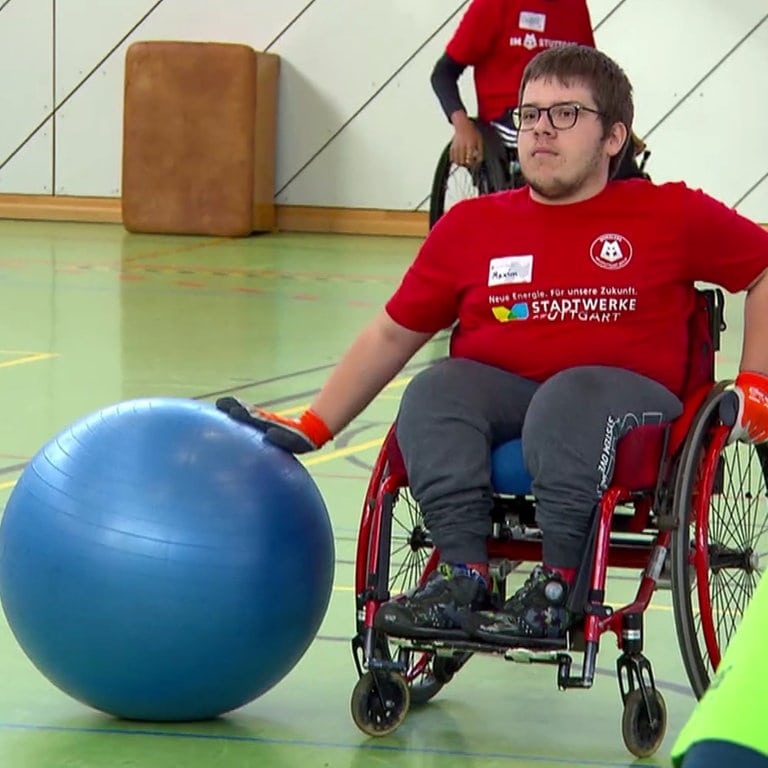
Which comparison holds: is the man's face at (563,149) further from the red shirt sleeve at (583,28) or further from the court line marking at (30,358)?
the red shirt sleeve at (583,28)

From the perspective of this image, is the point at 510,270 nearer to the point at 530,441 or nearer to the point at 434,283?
the point at 434,283

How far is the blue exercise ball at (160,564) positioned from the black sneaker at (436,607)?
6.3 inches

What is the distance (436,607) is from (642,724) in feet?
1.19

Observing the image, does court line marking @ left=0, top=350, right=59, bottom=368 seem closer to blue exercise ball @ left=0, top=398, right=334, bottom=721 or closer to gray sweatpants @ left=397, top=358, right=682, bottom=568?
blue exercise ball @ left=0, top=398, right=334, bottom=721

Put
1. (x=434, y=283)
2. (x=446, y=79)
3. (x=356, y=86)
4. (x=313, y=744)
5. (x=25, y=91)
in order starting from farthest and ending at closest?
1. (x=25, y=91)
2. (x=356, y=86)
3. (x=446, y=79)
4. (x=434, y=283)
5. (x=313, y=744)

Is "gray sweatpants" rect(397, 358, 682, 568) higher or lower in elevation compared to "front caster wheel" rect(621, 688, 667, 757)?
higher

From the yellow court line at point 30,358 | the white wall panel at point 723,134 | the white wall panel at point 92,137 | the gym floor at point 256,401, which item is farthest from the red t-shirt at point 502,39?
the white wall panel at point 92,137

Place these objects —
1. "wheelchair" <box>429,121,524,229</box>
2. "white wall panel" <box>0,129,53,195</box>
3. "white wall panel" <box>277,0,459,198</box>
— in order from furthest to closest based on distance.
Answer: "white wall panel" <box>0,129,53,195</box>
"white wall panel" <box>277,0,459,198</box>
"wheelchair" <box>429,121,524,229</box>

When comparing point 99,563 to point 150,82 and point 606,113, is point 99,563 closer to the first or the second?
point 606,113

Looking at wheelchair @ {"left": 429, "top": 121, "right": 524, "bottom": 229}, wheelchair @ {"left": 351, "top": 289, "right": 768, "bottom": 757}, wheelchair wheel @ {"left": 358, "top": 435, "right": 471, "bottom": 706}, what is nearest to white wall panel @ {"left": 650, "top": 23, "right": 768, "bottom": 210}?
wheelchair @ {"left": 429, "top": 121, "right": 524, "bottom": 229}

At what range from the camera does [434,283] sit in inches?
125

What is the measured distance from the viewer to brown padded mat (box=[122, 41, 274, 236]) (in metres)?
11.9

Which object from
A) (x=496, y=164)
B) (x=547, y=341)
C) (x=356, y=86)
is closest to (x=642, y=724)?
(x=547, y=341)

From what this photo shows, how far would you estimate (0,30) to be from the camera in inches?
498
